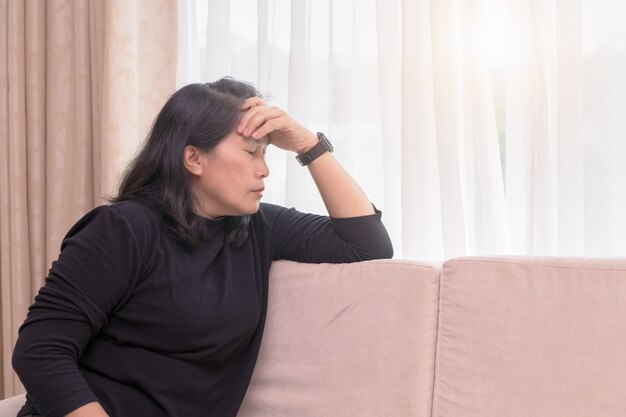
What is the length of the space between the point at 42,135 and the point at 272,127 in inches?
50.2

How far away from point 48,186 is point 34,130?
0.65ft

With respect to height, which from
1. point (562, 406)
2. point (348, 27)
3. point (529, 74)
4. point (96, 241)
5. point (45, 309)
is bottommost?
point (562, 406)

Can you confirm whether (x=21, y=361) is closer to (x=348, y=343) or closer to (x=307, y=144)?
(x=348, y=343)

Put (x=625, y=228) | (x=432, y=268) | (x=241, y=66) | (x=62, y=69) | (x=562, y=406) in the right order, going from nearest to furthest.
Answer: (x=562, y=406)
(x=432, y=268)
(x=625, y=228)
(x=241, y=66)
(x=62, y=69)

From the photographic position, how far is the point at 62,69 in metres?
2.44

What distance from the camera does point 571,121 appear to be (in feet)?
5.30

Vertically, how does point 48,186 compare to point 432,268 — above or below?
above

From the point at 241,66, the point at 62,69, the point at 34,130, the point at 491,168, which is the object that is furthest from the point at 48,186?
the point at 491,168

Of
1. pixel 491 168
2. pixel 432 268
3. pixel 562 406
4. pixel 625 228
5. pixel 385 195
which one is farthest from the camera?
pixel 385 195

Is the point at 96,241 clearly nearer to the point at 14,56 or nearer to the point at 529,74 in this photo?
the point at 529,74

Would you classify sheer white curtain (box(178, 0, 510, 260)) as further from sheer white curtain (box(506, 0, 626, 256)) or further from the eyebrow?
the eyebrow

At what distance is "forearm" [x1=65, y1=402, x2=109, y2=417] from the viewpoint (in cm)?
124

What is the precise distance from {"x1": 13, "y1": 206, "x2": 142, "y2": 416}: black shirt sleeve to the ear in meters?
0.19

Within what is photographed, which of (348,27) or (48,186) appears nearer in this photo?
(348,27)
